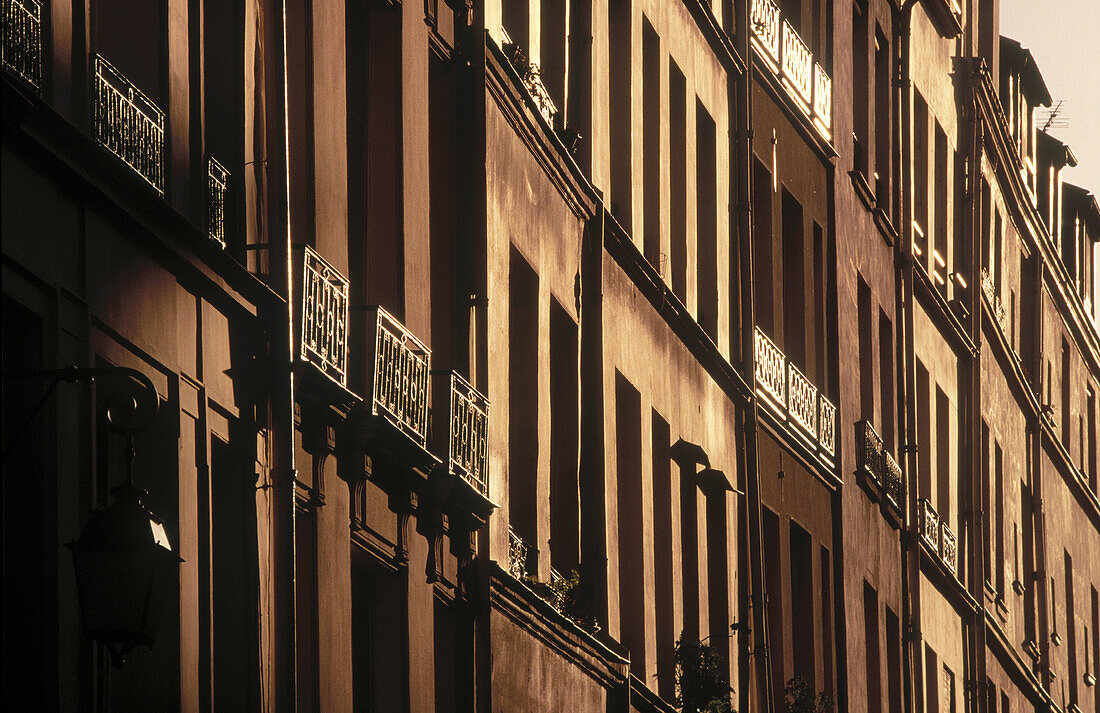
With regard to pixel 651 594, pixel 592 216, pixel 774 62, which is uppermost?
pixel 774 62

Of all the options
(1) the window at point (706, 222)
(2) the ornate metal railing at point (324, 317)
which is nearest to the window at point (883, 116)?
(1) the window at point (706, 222)

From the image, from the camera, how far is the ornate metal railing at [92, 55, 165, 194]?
15.1m

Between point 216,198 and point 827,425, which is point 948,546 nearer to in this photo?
point 827,425

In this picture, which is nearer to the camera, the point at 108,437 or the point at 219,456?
the point at 108,437

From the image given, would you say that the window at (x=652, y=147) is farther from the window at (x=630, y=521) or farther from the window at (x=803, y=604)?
the window at (x=803, y=604)

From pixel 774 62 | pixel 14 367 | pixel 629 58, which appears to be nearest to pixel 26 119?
pixel 14 367

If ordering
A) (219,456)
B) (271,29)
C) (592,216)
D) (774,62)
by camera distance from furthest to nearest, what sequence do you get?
(774,62), (592,216), (271,29), (219,456)

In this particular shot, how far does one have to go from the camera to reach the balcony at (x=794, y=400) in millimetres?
31594

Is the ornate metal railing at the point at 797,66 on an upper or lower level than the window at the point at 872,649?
upper

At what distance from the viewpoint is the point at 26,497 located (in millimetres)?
14031

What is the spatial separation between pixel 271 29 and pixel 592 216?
311 inches

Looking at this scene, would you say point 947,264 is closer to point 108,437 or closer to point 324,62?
point 324,62

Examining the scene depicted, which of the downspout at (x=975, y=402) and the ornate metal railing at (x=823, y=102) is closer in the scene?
the ornate metal railing at (x=823, y=102)

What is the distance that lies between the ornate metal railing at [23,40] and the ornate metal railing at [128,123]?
2.46ft
